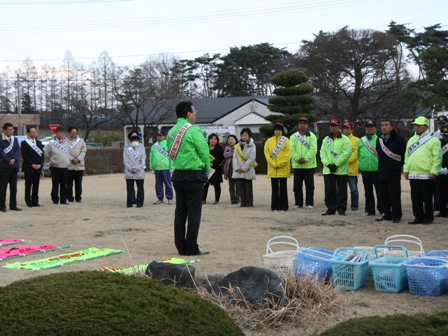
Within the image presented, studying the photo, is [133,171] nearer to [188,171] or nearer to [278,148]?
[278,148]

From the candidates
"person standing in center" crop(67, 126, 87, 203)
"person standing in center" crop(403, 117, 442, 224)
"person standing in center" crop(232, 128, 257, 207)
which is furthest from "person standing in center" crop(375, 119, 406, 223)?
"person standing in center" crop(67, 126, 87, 203)

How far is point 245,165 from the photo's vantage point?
593 inches

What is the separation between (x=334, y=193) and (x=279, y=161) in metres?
1.47

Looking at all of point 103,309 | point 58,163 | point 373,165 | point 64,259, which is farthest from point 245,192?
point 103,309

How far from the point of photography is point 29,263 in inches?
307

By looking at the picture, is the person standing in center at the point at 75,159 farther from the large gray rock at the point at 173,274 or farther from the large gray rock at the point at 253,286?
the large gray rock at the point at 253,286

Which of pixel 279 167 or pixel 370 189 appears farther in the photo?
pixel 279 167

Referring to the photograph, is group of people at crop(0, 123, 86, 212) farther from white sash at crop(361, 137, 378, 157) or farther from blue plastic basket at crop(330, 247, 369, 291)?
blue plastic basket at crop(330, 247, 369, 291)

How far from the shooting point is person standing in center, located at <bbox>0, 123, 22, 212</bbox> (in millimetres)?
14461

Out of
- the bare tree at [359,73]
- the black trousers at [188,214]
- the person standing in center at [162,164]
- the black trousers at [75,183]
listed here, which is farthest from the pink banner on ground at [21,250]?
the bare tree at [359,73]

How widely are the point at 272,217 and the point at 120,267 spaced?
576cm

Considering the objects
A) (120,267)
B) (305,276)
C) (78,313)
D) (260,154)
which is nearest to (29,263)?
(120,267)

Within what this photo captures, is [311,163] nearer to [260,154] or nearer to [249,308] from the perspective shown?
[249,308]

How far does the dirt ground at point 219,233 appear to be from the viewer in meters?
6.22
